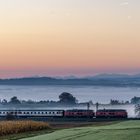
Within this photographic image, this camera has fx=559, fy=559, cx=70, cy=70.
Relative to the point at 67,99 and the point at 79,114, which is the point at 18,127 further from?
the point at 67,99

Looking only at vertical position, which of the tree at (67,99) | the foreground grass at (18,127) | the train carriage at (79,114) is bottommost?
the foreground grass at (18,127)

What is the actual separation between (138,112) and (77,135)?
6008 centimetres

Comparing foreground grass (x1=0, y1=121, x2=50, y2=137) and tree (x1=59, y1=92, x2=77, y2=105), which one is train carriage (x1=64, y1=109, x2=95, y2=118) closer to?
foreground grass (x1=0, y1=121, x2=50, y2=137)

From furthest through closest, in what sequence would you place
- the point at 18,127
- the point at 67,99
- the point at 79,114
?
1. the point at 67,99
2. the point at 79,114
3. the point at 18,127

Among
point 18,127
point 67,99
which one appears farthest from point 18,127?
point 67,99

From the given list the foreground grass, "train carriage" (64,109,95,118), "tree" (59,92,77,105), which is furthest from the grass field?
"tree" (59,92,77,105)

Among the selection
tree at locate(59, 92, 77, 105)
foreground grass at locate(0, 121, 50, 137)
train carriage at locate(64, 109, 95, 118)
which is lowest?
foreground grass at locate(0, 121, 50, 137)

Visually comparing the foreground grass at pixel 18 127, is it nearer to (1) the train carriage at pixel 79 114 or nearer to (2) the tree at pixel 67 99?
(1) the train carriage at pixel 79 114

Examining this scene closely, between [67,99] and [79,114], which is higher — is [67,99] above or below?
above

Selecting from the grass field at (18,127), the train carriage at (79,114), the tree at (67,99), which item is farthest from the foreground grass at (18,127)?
the tree at (67,99)

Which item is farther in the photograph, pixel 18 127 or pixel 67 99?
pixel 67 99

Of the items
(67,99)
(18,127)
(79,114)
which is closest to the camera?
(18,127)

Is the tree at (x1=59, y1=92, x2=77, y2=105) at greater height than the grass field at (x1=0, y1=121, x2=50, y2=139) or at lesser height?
greater

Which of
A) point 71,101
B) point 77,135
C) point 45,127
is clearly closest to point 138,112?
point 45,127
